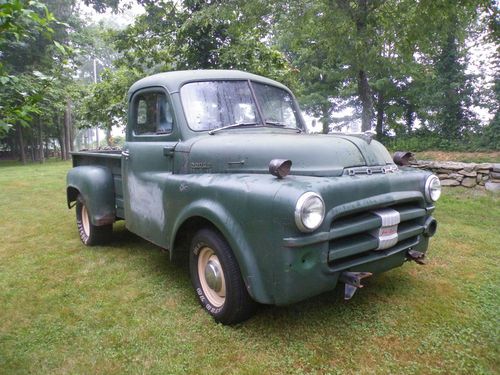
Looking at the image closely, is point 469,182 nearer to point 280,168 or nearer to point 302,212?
point 280,168

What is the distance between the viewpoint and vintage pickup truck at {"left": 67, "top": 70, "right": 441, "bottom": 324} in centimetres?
237

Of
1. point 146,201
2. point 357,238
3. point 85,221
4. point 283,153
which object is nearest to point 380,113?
point 85,221

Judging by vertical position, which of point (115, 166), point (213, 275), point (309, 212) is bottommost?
point (213, 275)

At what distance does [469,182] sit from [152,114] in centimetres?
714

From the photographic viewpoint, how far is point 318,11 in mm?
7035

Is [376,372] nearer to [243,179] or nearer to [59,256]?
[243,179]

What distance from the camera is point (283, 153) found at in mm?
2809

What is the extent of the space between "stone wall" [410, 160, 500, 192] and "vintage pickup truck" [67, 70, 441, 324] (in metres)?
5.72

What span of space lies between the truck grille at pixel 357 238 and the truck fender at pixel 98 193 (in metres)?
3.04

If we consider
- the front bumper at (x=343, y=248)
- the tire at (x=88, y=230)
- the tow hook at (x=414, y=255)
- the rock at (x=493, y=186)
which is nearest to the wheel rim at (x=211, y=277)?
the front bumper at (x=343, y=248)

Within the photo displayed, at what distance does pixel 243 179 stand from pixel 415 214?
4.51 feet

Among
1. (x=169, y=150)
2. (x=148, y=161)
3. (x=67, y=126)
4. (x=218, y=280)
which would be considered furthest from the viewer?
(x=67, y=126)

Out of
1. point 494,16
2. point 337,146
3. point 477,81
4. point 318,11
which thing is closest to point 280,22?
point 318,11

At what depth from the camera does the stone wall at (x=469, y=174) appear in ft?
25.7
